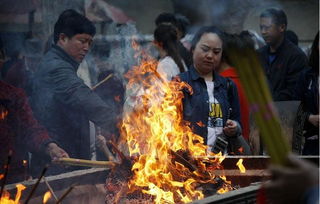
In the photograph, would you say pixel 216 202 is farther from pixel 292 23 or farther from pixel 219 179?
pixel 292 23

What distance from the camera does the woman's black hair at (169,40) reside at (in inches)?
304

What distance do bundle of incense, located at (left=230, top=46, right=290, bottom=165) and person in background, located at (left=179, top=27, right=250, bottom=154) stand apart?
159 inches

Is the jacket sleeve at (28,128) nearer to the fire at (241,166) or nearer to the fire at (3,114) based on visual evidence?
the fire at (3,114)

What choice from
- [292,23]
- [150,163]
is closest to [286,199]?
[150,163]

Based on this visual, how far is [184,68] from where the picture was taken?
7.71m

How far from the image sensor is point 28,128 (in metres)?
5.84

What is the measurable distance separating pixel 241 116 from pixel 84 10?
4.37m

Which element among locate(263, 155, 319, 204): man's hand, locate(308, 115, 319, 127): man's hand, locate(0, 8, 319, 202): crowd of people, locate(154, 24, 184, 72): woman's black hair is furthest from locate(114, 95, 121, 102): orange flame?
locate(263, 155, 319, 204): man's hand

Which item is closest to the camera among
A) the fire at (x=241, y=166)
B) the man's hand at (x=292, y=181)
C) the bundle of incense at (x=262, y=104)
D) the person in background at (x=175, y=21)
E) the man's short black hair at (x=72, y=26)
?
the man's hand at (x=292, y=181)

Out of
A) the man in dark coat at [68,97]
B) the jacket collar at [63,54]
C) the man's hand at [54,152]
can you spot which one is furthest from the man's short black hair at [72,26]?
the man's hand at [54,152]

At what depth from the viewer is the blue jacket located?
21.2 ft

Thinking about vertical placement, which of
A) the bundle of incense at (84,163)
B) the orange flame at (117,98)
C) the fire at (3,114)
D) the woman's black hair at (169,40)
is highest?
the woman's black hair at (169,40)

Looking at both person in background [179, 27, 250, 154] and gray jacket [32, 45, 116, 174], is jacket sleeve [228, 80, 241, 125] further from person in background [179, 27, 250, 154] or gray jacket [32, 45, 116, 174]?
gray jacket [32, 45, 116, 174]

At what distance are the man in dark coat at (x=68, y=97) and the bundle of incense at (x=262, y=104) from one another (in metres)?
4.41
